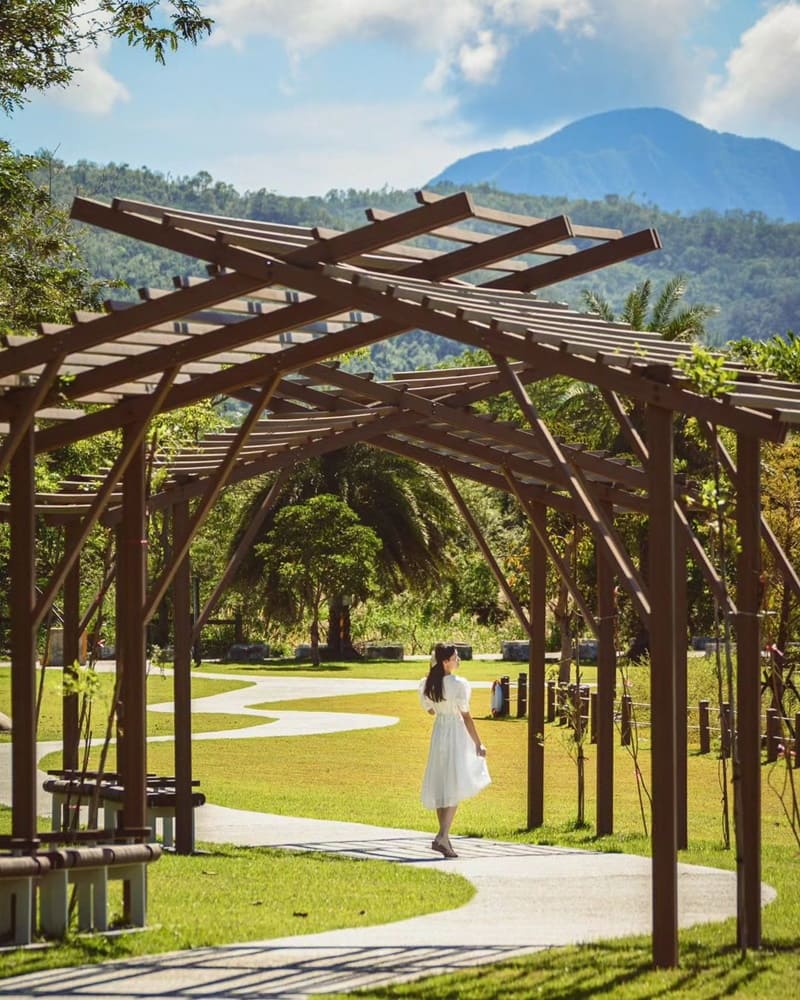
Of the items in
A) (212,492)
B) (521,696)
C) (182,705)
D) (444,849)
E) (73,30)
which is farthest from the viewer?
(521,696)

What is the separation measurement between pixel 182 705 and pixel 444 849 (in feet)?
7.53

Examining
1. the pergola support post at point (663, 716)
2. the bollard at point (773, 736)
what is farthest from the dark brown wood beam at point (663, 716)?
the bollard at point (773, 736)

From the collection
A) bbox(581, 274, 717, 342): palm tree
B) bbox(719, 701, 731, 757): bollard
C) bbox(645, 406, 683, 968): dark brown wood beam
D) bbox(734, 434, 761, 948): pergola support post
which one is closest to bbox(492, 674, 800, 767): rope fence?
bbox(719, 701, 731, 757): bollard

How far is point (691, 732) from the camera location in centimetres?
2295

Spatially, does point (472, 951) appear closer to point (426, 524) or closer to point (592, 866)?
point (592, 866)

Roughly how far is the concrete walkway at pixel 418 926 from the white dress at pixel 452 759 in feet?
1.53

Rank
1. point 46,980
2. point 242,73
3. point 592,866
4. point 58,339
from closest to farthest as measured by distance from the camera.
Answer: point 46,980 < point 58,339 < point 592,866 < point 242,73

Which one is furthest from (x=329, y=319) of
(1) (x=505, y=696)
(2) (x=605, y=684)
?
(1) (x=505, y=696)

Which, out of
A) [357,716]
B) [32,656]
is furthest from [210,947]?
[357,716]

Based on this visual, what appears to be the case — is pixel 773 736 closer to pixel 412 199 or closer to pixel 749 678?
pixel 749 678

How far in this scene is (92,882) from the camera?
7.93 m

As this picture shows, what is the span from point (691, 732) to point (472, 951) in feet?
51.6

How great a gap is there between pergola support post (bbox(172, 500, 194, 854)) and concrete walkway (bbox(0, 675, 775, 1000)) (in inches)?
30.8

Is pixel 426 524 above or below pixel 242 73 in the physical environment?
below
